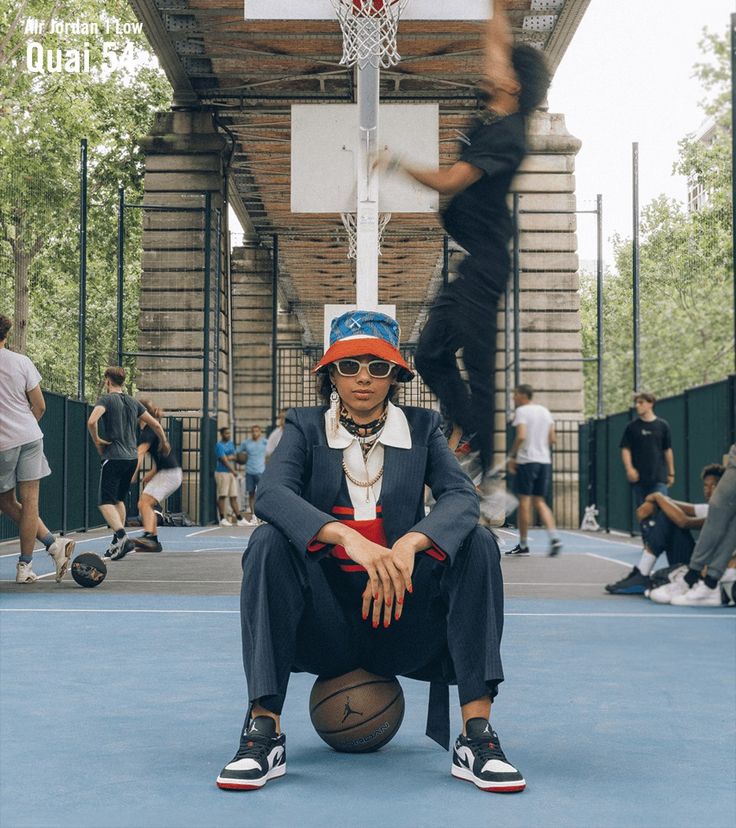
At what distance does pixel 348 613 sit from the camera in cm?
351

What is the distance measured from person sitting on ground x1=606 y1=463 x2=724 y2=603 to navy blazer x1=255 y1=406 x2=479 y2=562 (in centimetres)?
539

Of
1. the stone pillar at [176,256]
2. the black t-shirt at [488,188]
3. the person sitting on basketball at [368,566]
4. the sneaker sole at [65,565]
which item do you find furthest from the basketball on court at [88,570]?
the stone pillar at [176,256]

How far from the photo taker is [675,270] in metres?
14.1

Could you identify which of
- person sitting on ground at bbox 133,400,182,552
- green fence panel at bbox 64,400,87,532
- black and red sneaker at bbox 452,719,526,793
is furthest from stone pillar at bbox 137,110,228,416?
black and red sneaker at bbox 452,719,526,793

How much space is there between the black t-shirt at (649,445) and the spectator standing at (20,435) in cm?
591

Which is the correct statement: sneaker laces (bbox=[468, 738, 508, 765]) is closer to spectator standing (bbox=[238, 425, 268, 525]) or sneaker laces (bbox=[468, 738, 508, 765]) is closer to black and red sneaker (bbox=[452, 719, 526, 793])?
black and red sneaker (bbox=[452, 719, 526, 793])

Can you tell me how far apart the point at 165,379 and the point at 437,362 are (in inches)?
665

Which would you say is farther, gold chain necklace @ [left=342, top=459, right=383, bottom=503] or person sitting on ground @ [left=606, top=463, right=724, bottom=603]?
person sitting on ground @ [left=606, top=463, right=724, bottom=603]

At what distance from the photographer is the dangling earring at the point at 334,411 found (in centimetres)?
358

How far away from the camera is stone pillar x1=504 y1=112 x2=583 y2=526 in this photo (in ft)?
72.3

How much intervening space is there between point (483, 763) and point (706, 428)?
35.2 ft

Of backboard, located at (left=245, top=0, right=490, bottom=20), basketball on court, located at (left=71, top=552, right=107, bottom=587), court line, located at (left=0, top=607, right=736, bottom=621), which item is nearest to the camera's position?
court line, located at (left=0, top=607, right=736, bottom=621)

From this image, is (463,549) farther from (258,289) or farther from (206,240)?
(258,289)

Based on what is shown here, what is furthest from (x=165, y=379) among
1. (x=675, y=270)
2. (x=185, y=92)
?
(x=675, y=270)
